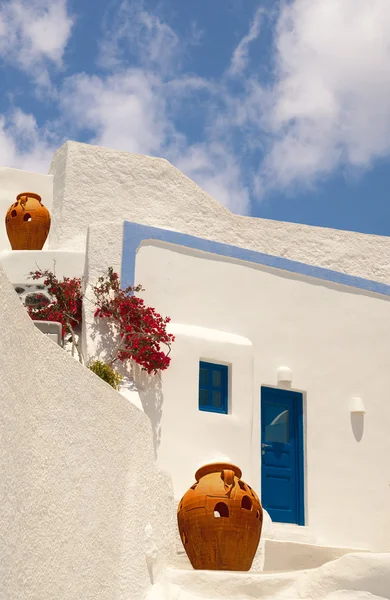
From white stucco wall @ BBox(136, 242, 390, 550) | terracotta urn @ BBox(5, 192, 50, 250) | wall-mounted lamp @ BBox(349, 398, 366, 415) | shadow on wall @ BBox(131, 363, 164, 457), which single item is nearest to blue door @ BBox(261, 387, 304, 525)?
white stucco wall @ BBox(136, 242, 390, 550)

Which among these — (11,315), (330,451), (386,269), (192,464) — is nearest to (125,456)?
(11,315)

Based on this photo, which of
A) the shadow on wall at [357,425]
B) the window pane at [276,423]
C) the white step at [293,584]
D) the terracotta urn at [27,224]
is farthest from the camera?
the terracotta urn at [27,224]

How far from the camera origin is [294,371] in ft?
36.7

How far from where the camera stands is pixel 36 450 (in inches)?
195

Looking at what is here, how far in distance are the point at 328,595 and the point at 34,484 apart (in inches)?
119

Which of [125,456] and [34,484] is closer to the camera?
[34,484]

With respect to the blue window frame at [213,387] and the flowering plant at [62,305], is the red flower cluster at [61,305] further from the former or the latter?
the blue window frame at [213,387]

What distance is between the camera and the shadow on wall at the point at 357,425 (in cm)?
1138

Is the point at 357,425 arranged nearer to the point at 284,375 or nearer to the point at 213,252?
the point at 284,375

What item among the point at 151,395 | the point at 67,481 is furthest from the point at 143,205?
the point at 67,481

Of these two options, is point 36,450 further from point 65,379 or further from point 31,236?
point 31,236

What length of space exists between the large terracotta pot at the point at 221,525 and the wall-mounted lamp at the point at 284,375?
3.52 m

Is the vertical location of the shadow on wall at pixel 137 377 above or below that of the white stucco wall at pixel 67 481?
above

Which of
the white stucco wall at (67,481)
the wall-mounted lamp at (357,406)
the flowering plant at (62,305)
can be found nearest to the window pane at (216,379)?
the flowering plant at (62,305)
